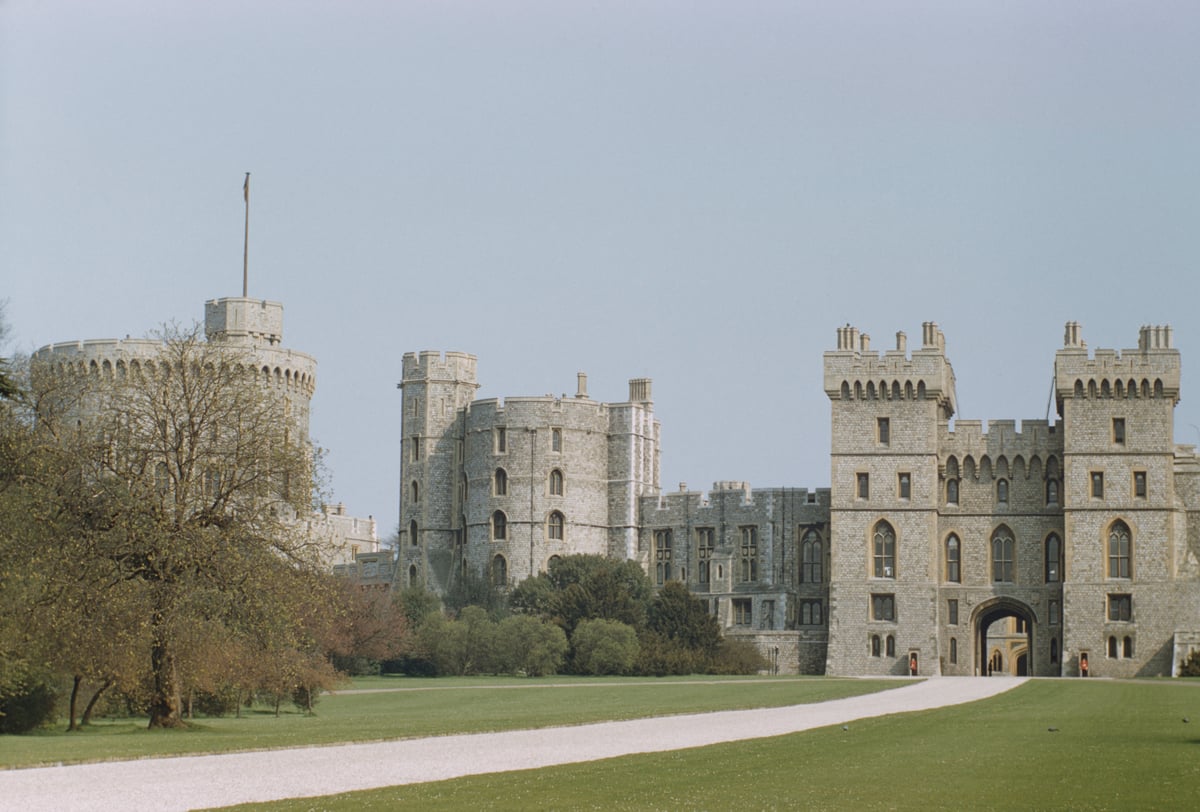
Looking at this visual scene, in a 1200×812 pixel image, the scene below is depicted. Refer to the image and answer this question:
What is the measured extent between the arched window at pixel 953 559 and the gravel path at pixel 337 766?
39.1m

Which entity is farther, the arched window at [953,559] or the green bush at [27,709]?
the arched window at [953,559]

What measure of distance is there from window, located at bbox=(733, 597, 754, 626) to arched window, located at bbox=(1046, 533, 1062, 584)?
12.7m

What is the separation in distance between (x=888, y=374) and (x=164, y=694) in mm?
43227

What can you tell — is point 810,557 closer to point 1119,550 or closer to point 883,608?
point 883,608

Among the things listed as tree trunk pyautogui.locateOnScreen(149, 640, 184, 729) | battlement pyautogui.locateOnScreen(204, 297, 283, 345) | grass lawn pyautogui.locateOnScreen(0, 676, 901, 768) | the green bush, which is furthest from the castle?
the green bush

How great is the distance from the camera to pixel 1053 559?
2847 inches

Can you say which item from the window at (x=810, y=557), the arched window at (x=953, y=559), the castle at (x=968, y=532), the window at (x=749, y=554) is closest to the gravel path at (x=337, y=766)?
the castle at (x=968, y=532)

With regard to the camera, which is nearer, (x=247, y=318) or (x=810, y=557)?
(x=810, y=557)

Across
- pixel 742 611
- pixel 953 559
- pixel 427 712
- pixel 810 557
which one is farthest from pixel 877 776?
pixel 742 611

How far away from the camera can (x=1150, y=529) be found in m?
69.8

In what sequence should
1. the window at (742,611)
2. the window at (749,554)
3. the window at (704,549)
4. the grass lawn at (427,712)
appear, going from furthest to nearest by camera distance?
the window at (704,549), the window at (749,554), the window at (742,611), the grass lawn at (427,712)

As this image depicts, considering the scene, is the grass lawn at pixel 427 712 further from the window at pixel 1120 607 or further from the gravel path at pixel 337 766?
the window at pixel 1120 607

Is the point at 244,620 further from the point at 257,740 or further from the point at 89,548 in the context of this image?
the point at 257,740

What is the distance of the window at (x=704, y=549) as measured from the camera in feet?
270
